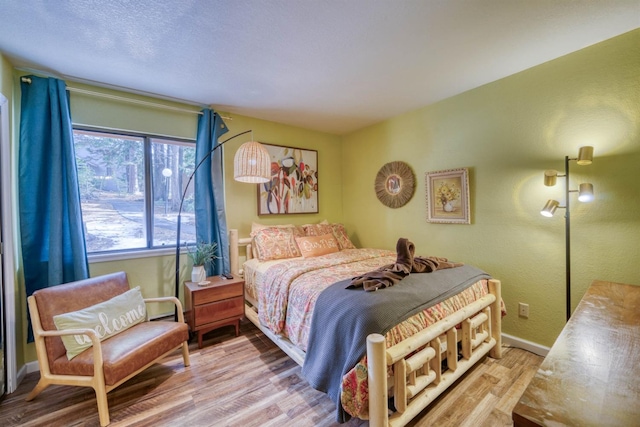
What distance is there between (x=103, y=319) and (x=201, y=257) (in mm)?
932

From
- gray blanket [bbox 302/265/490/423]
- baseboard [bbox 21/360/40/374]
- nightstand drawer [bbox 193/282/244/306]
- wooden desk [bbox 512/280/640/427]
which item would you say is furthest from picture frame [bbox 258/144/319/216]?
wooden desk [bbox 512/280/640/427]

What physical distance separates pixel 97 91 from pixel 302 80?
1.94 m

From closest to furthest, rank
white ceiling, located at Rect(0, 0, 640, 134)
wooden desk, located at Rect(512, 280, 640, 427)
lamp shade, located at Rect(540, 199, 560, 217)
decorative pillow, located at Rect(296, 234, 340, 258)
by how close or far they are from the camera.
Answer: wooden desk, located at Rect(512, 280, 640, 427)
white ceiling, located at Rect(0, 0, 640, 134)
lamp shade, located at Rect(540, 199, 560, 217)
decorative pillow, located at Rect(296, 234, 340, 258)

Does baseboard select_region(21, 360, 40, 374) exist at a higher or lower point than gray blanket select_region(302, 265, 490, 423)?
lower

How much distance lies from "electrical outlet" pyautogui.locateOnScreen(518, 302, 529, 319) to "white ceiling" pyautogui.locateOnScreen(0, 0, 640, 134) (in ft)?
6.91

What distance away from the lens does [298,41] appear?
1.82 metres

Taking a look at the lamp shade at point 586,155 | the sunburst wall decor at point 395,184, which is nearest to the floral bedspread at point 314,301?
the sunburst wall decor at point 395,184

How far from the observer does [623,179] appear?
1.85 meters

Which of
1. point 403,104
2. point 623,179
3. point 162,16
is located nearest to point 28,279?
point 162,16

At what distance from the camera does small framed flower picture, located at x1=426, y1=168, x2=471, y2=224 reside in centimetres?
266

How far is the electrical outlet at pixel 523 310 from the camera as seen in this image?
2.32 meters

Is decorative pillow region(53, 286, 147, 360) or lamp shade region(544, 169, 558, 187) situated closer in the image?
decorative pillow region(53, 286, 147, 360)

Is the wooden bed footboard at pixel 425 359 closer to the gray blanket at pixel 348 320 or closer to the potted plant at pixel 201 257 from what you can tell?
the gray blanket at pixel 348 320

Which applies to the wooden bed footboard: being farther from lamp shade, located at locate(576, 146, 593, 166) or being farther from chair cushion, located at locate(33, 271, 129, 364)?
chair cushion, located at locate(33, 271, 129, 364)
